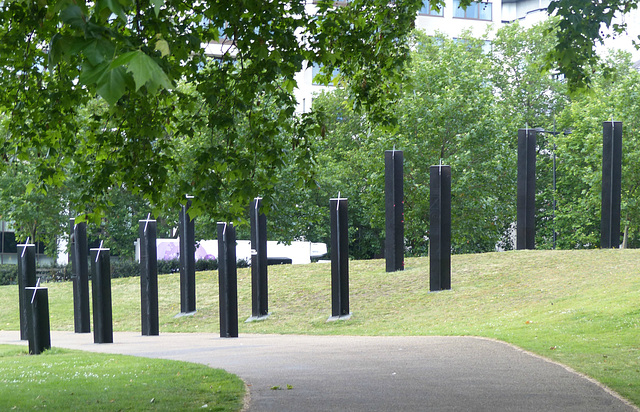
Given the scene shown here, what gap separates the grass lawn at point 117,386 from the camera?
23.4 feet

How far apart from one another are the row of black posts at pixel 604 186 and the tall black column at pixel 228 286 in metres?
11.0

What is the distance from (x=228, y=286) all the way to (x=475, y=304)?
20.9ft

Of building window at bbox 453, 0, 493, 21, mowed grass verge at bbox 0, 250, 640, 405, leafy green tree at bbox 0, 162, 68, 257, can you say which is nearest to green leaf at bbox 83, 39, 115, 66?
mowed grass verge at bbox 0, 250, 640, 405

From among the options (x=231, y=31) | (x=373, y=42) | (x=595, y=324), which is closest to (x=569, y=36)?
(x=373, y=42)

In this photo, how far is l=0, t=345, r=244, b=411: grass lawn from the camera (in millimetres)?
7117

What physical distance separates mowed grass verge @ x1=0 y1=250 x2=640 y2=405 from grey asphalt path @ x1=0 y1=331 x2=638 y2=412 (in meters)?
0.88

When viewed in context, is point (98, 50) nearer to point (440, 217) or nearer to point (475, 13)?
point (440, 217)

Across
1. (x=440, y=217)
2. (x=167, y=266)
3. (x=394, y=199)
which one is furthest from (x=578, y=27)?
(x=167, y=266)

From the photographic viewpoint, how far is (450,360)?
9562 millimetres

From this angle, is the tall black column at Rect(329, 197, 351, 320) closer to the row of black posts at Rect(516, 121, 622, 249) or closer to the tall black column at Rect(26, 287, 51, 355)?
the tall black column at Rect(26, 287, 51, 355)

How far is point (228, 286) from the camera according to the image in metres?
16.5

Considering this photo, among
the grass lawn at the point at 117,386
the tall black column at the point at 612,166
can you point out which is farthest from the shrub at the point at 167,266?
the grass lawn at the point at 117,386

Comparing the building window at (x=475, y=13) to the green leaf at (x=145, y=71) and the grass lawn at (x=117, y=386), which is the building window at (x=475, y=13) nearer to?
the grass lawn at (x=117, y=386)

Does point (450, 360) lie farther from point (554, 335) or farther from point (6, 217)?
point (6, 217)
